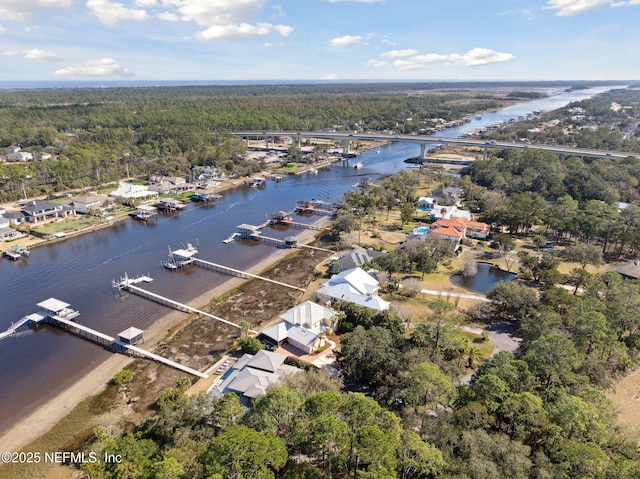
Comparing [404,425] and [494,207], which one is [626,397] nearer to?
[404,425]

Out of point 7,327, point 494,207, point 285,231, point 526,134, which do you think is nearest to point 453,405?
point 7,327

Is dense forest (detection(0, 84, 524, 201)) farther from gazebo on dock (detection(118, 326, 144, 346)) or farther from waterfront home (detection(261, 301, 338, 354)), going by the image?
waterfront home (detection(261, 301, 338, 354))

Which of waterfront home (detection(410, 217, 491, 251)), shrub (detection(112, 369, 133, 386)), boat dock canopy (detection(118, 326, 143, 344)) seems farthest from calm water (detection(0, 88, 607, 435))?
waterfront home (detection(410, 217, 491, 251))

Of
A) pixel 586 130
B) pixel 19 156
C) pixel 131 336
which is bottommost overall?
pixel 131 336

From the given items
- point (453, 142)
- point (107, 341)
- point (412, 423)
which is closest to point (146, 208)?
point (107, 341)

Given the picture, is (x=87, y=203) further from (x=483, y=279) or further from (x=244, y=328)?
(x=483, y=279)

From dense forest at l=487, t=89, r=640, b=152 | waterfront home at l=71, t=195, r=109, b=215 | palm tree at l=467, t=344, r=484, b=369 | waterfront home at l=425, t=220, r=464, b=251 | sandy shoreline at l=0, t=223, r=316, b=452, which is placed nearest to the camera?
sandy shoreline at l=0, t=223, r=316, b=452

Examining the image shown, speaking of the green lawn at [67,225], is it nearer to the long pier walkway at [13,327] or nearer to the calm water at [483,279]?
the long pier walkway at [13,327]
